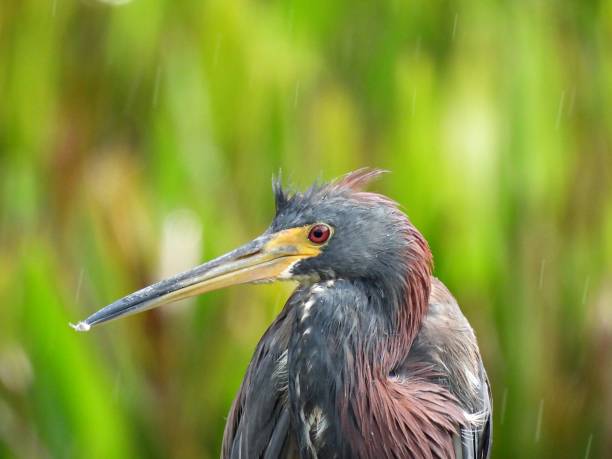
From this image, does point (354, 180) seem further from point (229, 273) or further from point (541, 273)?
point (541, 273)

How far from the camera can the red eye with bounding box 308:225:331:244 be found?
288 centimetres

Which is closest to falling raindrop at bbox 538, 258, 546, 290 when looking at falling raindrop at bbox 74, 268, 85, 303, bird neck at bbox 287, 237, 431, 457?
bird neck at bbox 287, 237, 431, 457

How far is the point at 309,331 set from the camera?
9.36 ft

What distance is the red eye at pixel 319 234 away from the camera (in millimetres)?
2883

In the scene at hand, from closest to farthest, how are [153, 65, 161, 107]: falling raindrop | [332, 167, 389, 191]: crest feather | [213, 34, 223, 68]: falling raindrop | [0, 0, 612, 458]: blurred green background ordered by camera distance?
[332, 167, 389, 191]: crest feather, [0, 0, 612, 458]: blurred green background, [213, 34, 223, 68]: falling raindrop, [153, 65, 161, 107]: falling raindrop

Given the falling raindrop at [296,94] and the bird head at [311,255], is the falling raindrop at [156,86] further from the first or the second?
the bird head at [311,255]

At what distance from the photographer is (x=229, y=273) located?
287cm

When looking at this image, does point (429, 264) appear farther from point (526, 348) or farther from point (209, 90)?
point (209, 90)

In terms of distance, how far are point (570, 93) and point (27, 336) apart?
2.37 metres

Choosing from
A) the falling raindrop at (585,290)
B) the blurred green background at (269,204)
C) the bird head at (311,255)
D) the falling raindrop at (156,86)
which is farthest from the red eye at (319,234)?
the falling raindrop at (156,86)

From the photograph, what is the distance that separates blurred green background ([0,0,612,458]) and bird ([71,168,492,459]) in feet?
2.65

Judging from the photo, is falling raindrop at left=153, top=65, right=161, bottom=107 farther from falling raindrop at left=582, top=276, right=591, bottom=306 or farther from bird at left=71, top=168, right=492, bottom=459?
bird at left=71, top=168, right=492, bottom=459

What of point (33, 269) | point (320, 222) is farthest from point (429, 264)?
point (33, 269)

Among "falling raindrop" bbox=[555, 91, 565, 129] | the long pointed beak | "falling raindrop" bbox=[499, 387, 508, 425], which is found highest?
"falling raindrop" bbox=[555, 91, 565, 129]
